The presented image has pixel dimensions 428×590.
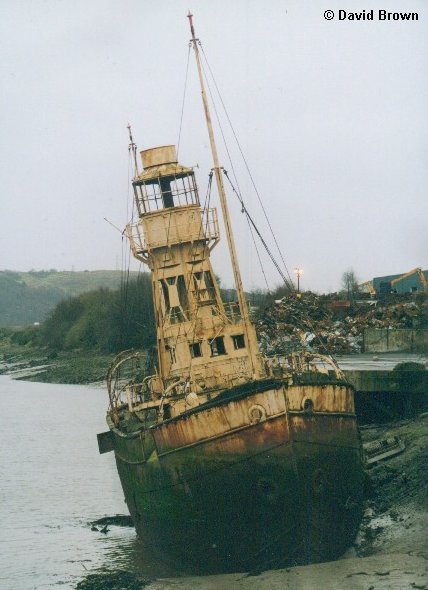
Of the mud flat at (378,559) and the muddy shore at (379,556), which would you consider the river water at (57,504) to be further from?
the mud flat at (378,559)

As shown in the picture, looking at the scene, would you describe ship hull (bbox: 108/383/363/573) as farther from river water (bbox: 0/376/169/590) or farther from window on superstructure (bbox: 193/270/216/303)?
window on superstructure (bbox: 193/270/216/303)

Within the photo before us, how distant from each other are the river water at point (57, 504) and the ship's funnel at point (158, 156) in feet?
32.8

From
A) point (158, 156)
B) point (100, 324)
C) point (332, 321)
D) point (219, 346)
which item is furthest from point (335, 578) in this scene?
point (100, 324)

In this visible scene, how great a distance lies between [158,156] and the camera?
23344 mm

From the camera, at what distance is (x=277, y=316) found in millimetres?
56062

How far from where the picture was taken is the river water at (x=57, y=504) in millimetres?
19812

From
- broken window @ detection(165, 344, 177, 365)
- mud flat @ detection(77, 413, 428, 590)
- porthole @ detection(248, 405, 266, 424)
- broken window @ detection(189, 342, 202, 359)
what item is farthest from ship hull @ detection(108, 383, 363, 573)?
broken window @ detection(165, 344, 177, 365)

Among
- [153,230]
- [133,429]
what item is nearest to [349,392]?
[133,429]

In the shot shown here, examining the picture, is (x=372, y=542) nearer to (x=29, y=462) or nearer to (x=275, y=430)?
(x=275, y=430)

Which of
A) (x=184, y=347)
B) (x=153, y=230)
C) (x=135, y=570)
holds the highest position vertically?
(x=153, y=230)

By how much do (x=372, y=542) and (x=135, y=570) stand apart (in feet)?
17.7

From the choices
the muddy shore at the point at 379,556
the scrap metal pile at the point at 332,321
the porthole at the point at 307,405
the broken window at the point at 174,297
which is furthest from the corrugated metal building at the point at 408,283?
the porthole at the point at 307,405

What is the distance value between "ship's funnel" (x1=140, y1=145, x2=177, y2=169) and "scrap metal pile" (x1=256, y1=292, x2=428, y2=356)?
23.3 m

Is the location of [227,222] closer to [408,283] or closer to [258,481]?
[258,481]
